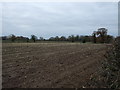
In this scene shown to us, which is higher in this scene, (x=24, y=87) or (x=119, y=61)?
(x=119, y=61)

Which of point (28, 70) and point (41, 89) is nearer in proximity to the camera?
point (41, 89)

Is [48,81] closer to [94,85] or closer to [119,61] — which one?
[94,85]

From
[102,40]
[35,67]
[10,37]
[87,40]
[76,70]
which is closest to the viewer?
[76,70]

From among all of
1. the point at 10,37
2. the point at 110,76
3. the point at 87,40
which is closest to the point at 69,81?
the point at 110,76

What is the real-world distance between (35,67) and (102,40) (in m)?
34.3

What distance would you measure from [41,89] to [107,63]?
11.1ft

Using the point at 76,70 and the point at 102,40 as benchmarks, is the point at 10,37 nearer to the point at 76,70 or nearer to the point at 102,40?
the point at 102,40

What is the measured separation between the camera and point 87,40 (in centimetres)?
5556

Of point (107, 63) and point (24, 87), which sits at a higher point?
point (107, 63)

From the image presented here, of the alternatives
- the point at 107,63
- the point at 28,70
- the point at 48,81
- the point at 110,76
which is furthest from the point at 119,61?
the point at 28,70

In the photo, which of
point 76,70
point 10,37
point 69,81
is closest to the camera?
point 69,81

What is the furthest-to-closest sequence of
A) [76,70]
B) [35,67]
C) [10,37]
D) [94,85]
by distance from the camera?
[10,37]
[35,67]
[76,70]
[94,85]

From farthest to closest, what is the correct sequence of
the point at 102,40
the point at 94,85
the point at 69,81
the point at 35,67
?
the point at 102,40, the point at 35,67, the point at 69,81, the point at 94,85

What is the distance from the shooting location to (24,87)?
7516 mm
